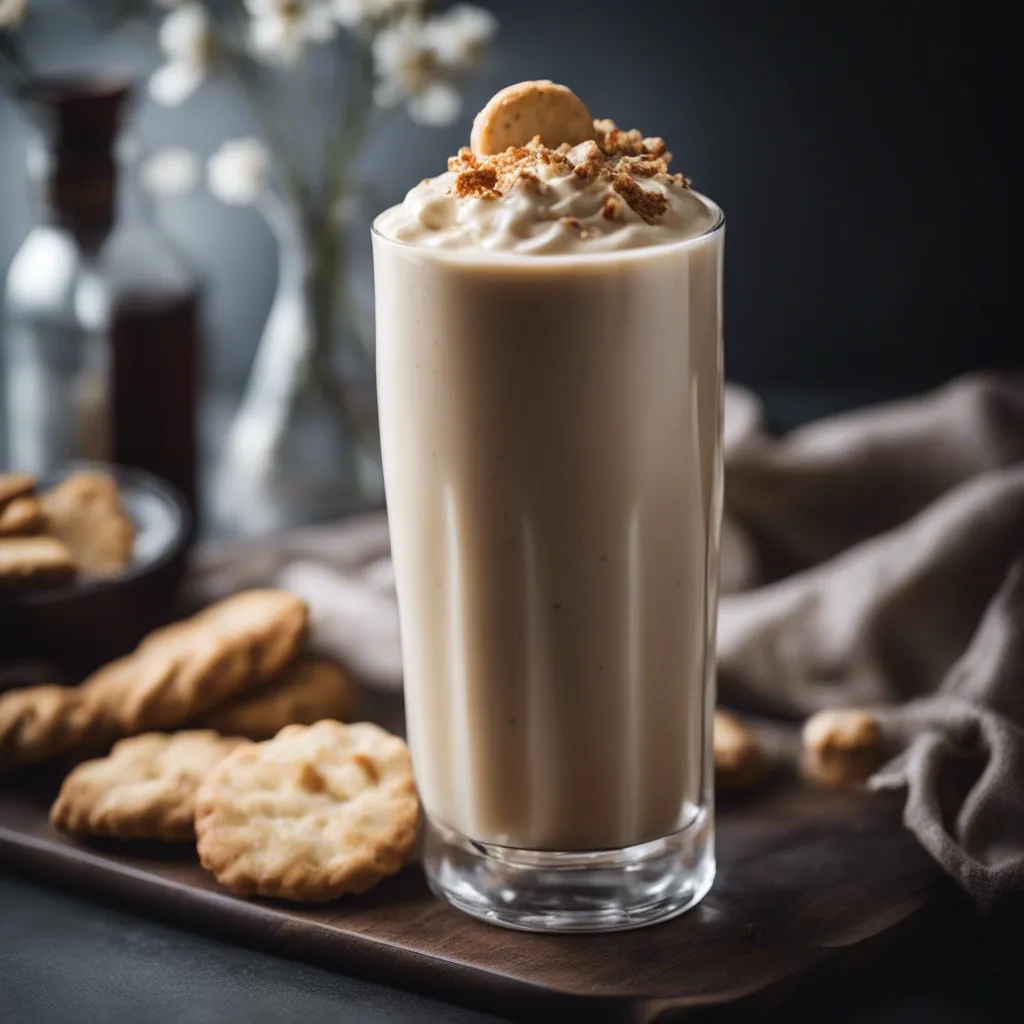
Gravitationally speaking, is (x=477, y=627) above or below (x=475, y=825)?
above

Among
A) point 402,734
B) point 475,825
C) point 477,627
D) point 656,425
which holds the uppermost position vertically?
point 656,425

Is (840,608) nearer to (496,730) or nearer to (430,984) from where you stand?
(496,730)

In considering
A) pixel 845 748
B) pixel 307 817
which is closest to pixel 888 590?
pixel 845 748

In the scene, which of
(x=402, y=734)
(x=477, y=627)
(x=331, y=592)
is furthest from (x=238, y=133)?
(x=477, y=627)

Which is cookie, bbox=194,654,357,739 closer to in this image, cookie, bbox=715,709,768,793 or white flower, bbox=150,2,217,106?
cookie, bbox=715,709,768,793

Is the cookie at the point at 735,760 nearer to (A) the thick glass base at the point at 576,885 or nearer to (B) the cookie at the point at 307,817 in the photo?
(A) the thick glass base at the point at 576,885

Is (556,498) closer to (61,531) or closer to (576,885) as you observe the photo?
(576,885)

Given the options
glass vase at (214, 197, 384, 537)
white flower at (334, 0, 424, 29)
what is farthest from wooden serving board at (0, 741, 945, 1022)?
white flower at (334, 0, 424, 29)
